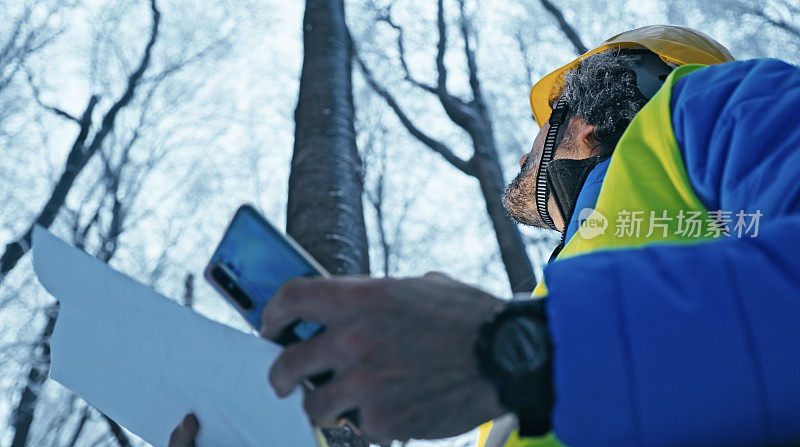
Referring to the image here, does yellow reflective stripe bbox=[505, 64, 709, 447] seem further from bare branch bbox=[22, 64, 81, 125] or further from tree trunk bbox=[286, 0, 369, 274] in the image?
bare branch bbox=[22, 64, 81, 125]

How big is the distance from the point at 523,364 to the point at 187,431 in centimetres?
66

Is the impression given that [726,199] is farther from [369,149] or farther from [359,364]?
[369,149]

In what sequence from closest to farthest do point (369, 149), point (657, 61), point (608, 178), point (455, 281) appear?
point (455, 281) → point (608, 178) → point (657, 61) → point (369, 149)

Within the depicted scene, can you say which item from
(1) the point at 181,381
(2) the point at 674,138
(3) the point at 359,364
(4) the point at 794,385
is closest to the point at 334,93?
(2) the point at 674,138

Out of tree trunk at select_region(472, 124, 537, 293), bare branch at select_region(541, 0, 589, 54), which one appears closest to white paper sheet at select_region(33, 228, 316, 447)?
tree trunk at select_region(472, 124, 537, 293)

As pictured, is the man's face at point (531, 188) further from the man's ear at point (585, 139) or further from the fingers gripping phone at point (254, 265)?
the fingers gripping phone at point (254, 265)

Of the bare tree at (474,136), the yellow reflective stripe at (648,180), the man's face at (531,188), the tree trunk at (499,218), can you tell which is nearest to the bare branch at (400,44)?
the bare tree at (474,136)

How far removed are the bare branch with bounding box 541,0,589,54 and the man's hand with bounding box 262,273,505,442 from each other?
29.7 ft

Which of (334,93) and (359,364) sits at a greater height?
(334,93)

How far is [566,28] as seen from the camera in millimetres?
9109

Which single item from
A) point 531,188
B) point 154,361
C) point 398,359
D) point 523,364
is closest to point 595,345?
point 523,364

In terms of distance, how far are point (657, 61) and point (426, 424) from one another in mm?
2286

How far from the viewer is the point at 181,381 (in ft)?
2.89

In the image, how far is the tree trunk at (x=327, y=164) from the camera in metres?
1.61
